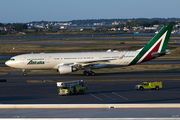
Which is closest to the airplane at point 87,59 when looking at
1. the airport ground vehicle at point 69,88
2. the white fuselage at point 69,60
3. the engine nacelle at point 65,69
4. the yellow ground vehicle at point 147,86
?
the white fuselage at point 69,60

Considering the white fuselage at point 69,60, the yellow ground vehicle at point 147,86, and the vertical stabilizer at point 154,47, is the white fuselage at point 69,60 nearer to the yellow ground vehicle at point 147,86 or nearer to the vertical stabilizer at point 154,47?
the vertical stabilizer at point 154,47

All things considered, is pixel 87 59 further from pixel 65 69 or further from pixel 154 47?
pixel 154 47

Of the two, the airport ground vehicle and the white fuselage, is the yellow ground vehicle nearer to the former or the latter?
the airport ground vehicle

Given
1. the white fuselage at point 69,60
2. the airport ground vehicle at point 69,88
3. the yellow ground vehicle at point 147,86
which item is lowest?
the yellow ground vehicle at point 147,86

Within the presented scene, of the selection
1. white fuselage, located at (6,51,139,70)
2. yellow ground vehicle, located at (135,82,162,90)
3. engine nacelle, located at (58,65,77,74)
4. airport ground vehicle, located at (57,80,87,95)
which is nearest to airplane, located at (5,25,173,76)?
white fuselage, located at (6,51,139,70)

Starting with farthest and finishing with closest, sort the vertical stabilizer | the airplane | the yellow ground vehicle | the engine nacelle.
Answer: the vertical stabilizer, the airplane, the engine nacelle, the yellow ground vehicle

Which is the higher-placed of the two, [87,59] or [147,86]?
[87,59]

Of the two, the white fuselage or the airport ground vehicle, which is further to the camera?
the white fuselage

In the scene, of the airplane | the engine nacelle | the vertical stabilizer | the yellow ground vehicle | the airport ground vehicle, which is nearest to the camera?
the airport ground vehicle

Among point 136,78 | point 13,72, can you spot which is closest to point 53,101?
point 136,78

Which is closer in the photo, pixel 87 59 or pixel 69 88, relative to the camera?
pixel 69 88

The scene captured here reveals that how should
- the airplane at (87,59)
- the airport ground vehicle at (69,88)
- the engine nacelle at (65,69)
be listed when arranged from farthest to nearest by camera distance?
the airplane at (87,59) → the engine nacelle at (65,69) → the airport ground vehicle at (69,88)

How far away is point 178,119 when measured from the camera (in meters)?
13.2

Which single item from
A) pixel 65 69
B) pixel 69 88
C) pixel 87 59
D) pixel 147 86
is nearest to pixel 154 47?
pixel 87 59
